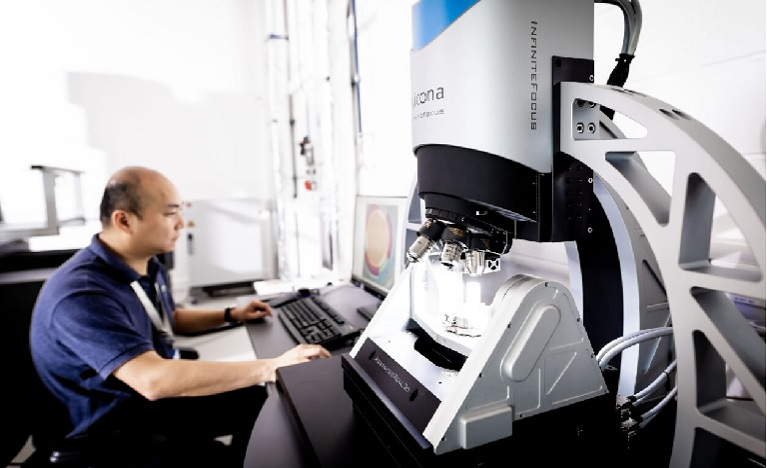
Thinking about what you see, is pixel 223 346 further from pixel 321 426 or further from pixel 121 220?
pixel 321 426

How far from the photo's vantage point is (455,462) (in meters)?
0.47

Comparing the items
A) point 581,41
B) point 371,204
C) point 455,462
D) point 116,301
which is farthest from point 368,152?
point 455,462

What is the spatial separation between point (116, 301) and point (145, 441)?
1.28ft

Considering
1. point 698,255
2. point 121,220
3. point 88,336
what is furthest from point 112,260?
point 698,255

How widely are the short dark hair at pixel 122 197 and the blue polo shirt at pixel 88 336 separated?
147mm

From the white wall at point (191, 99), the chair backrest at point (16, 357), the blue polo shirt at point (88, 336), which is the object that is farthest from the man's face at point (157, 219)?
the white wall at point (191, 99)

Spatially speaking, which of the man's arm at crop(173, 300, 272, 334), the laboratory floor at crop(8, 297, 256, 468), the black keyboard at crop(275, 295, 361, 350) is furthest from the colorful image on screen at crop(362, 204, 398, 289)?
the laboratory floor at crop(8, 297, 256, 468)

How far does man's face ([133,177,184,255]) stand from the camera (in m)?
1.49

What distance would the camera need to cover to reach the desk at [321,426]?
0.60 metres

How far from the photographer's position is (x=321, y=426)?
655mm

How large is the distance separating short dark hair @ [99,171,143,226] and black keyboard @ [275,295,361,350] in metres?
0.59

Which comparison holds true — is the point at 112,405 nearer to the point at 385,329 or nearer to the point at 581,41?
the point at 385,329

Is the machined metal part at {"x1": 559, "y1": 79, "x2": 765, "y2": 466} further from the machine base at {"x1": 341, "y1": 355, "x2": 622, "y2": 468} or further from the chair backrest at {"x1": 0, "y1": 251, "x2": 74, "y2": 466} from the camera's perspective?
the chair backrest at {"x1": 0, "y1": 251, "x2": 74, "y2": 466}

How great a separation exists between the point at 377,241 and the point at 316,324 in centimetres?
40
